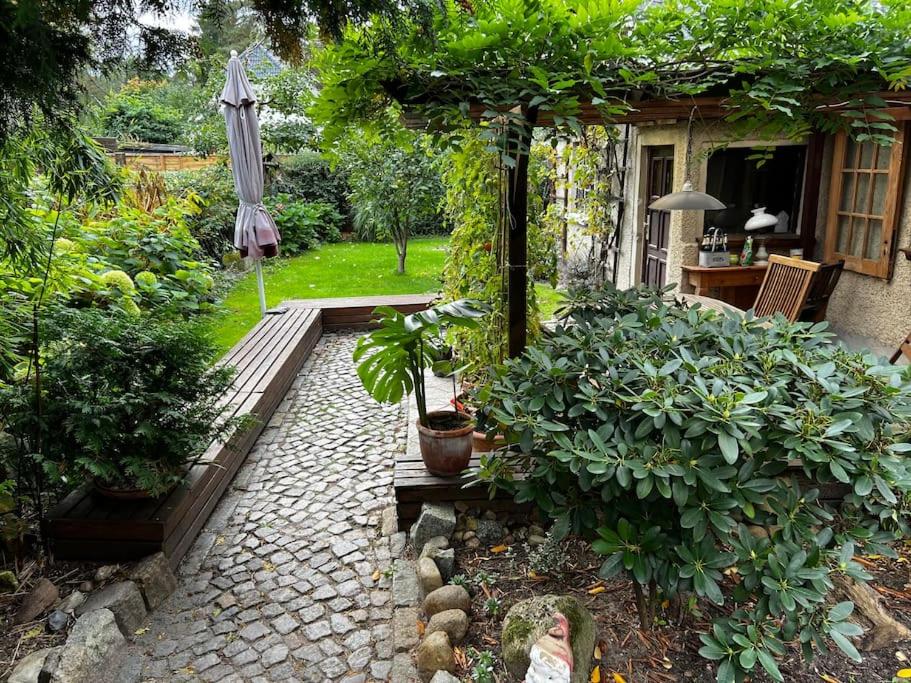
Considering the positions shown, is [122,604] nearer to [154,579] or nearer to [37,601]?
[154,579]

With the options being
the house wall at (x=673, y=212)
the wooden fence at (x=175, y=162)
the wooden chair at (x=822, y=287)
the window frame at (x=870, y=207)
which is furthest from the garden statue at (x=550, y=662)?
the wooden fence at (x=175, y=162)

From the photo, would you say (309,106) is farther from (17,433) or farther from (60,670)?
(60,670)

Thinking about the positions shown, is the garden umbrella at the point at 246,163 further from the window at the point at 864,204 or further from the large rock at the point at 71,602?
the window at the point at 864,204

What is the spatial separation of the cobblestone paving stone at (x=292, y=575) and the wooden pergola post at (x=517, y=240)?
1312 millimetres

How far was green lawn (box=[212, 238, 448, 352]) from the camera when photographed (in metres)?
7.52

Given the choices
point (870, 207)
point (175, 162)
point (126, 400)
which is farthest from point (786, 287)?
point (175, 162)

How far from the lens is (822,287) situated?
5035 mm

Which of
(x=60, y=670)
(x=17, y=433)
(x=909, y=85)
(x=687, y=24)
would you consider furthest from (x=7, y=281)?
(x=909, y=85)

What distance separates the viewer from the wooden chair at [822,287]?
489 centimetres

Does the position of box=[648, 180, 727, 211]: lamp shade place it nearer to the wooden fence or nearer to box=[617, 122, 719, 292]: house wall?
box=[617, 122, 719, 292]: house wall

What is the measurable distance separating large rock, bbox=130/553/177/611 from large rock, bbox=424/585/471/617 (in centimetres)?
125

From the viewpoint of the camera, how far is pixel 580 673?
2.12 m

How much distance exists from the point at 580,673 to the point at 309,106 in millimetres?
2752

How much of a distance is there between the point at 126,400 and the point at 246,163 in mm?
4004
